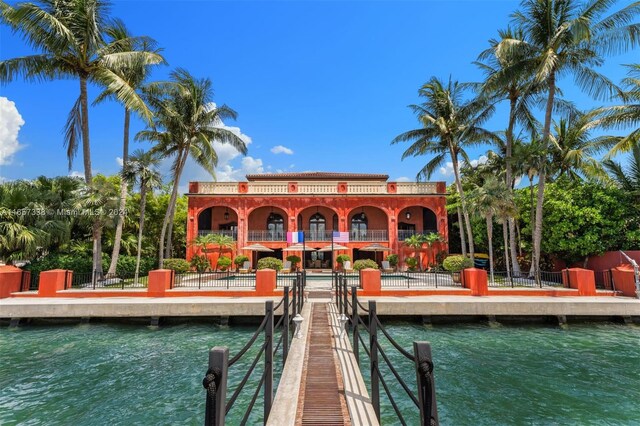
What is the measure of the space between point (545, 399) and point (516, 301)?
6.73m

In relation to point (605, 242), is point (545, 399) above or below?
below

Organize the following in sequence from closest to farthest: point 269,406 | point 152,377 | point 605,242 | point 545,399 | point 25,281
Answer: point 269,406
point 545,399
point 152,377
point 25,281
point 605,242

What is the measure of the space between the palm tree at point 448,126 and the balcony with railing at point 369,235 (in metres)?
7.18

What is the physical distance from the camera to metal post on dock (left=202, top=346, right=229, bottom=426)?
7.04 feet

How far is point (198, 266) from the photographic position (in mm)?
25312

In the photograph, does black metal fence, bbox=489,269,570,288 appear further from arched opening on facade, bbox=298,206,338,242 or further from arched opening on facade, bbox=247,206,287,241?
arched opening on facade, bbox=247,206,287,241

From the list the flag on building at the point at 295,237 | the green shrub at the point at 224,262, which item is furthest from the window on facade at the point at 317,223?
the green shrub at the point at 224,262

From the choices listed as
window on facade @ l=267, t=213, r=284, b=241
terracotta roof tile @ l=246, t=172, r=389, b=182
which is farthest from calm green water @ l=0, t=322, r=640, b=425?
terracotta roof tile @ l=246, t=172, r=389, b=182

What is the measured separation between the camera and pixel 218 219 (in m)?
31.7

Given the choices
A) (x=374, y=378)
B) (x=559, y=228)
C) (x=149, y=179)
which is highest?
(x=149, y=179)

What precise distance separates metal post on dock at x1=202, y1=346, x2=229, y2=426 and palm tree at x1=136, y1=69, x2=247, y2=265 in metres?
20.2

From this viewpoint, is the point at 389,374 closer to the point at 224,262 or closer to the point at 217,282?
the point at 217,282

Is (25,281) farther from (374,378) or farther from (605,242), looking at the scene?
(605,242)

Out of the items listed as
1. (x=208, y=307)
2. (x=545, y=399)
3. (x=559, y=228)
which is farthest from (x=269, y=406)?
(x=559, y=228)
